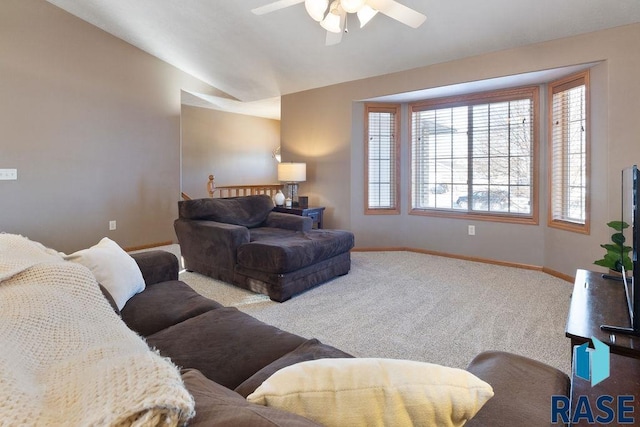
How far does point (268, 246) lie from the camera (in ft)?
10.6

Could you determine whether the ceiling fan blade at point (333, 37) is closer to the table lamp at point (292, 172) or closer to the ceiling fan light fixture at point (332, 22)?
the ceiling fan light fixture at point (332, 22)

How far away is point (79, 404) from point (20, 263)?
2.72 feet

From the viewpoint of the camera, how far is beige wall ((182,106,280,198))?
23.5ft

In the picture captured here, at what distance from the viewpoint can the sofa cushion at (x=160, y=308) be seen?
1.66 m

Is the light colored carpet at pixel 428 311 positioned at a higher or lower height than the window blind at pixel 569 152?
lower

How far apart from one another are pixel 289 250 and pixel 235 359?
186 cm

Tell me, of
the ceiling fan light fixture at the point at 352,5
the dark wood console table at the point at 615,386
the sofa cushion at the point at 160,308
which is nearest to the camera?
the dark wood console table at the point at 615,386

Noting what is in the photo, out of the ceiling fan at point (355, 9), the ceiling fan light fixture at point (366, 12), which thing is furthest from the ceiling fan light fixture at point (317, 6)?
the ceiling fan light fixture at point (366, 12)

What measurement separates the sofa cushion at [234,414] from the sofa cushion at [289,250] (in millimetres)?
2460

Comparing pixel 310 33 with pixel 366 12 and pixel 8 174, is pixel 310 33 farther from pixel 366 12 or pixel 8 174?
pixel 8 174

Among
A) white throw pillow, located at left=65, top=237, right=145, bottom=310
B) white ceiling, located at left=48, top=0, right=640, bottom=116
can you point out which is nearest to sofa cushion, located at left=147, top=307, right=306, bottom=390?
white throw pillow, located at left=65, top=237, right=145, bottom=310

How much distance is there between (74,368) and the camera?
602 mm

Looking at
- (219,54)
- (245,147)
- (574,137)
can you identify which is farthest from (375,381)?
(245,147)

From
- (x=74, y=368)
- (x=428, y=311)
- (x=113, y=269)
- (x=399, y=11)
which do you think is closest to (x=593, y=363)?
(x=74, y=368)
